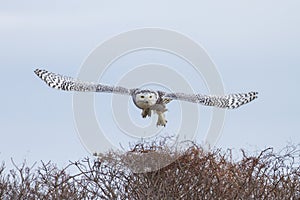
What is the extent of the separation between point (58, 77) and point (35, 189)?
101 inches

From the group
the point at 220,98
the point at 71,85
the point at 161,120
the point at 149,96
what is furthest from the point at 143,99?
the point at 220,98

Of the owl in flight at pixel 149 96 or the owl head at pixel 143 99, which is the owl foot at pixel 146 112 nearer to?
the owl in flight at pixel 149 96

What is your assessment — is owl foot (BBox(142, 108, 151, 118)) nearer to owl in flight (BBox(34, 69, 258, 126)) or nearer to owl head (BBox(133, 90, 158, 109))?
owl in flight (BBox(34, 69, 258, 126))

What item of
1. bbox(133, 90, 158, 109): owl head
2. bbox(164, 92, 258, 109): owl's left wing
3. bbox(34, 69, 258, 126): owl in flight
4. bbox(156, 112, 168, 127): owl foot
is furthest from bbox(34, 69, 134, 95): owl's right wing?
bbox(164, 92, 258, 109): owl's left wing

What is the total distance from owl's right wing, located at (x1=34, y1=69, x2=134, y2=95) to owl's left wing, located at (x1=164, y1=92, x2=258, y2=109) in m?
1.02

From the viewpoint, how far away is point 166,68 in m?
24.2

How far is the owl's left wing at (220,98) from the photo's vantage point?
80.7 ft

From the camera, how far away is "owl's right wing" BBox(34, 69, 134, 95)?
24.2m

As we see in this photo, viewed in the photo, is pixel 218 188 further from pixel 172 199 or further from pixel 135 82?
pixel 135 82

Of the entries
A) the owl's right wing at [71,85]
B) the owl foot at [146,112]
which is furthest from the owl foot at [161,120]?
the owl's right wing at [71,85]

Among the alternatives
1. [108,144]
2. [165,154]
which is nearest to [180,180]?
[165,154]

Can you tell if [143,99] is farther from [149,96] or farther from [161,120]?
[161,120]

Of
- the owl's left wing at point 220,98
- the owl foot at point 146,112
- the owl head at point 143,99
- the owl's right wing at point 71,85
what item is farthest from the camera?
the owl's left wing at point 220,98

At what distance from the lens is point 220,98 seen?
85.3 feet
